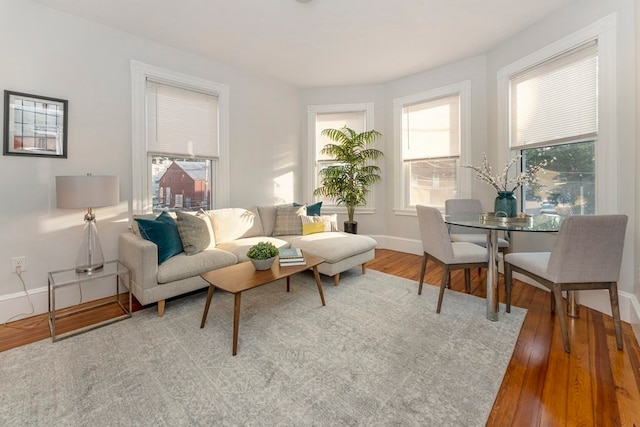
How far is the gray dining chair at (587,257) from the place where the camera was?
1.75m

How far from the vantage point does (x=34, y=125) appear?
2387mm

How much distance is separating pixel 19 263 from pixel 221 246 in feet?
5.44

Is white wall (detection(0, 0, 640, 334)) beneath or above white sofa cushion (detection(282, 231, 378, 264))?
above

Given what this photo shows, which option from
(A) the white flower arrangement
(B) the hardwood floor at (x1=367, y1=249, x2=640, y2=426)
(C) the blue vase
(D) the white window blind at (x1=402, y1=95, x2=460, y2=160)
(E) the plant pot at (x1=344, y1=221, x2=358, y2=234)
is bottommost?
(B) the hardwood floor at (x1=367, y1=249, x2=640, y2=426)

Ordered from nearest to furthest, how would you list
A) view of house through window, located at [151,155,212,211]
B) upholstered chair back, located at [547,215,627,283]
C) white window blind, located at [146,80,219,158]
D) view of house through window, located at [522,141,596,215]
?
1. upholstered chair back, located at [547,215,627,283]
2. view of house through window, located at [522,141,596,215]
3. white window blind, located at [146,80,219,158]
4. view of house through window, located at [151,155,212,211]

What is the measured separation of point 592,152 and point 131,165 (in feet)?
15.0

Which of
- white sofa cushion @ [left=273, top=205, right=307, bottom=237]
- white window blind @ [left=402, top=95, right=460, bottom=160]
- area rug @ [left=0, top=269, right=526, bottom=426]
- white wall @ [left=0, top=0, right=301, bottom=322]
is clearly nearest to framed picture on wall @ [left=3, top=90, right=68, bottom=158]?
white wall @ [left=0, top=0, right=301, bottom=322]

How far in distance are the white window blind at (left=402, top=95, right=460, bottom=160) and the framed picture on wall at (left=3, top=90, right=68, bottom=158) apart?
4230 millimetres

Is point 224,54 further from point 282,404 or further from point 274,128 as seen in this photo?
point 282,404

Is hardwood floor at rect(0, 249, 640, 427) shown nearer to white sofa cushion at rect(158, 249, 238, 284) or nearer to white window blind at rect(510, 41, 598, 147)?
white sofa cushion at rect(158, 249, 238, 284)

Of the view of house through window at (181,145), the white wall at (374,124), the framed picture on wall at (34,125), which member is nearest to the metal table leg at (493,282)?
the white wall at (374,124)

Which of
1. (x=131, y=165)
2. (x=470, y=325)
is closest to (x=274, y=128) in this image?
(x=131, y=165)

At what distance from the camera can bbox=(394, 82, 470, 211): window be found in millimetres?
3912

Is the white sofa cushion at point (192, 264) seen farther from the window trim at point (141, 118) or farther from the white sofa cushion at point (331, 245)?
the window trim at point (141, 118)
